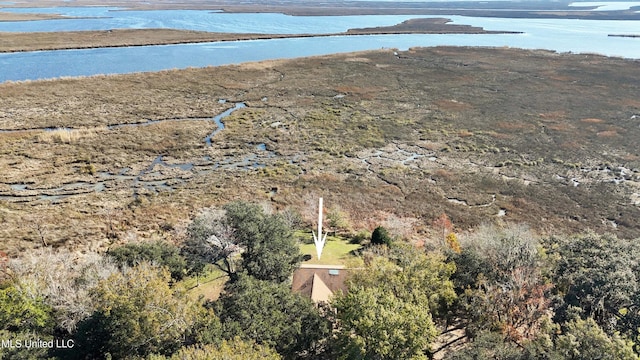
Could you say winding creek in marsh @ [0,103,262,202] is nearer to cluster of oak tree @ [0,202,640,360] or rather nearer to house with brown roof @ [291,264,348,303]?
cluster of oak tree @ [0,202,640,360]

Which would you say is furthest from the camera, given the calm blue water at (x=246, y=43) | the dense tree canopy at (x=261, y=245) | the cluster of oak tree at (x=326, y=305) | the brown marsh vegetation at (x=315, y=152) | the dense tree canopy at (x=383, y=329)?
the calm blue water at (x=246, y=43)

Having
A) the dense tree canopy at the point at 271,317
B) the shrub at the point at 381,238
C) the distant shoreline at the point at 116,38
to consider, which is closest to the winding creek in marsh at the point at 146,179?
the shrub at the point at 381,238

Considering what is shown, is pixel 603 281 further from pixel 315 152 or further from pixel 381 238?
pixel 315 152

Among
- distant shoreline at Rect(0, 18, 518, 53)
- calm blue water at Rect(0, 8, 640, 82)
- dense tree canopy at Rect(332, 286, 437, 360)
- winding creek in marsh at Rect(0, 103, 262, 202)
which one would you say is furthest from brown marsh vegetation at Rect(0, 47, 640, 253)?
distant shoreline at Rect(0, 18, 518, 53)

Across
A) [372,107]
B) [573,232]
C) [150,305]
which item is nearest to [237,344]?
[150,305]

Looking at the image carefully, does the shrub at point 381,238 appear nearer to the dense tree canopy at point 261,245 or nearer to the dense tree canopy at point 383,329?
the dense tree canopy at point 261,245
